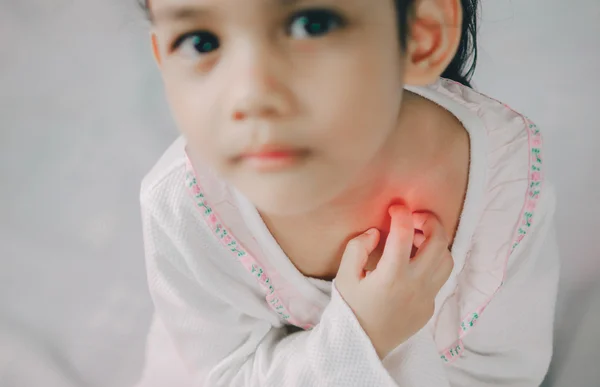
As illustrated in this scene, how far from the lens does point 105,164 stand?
972 millimetres

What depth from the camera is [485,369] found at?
72cm

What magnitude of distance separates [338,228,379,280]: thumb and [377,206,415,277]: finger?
2cm

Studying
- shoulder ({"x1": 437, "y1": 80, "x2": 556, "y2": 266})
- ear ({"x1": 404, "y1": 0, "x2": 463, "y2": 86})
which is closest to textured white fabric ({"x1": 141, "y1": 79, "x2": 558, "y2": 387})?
shoulder ({"x1": 437, "y1": 80, "x2": 556, "y2": 266})

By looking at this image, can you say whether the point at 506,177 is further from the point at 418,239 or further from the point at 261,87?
the point at 261,87

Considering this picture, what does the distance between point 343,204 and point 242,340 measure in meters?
0.25

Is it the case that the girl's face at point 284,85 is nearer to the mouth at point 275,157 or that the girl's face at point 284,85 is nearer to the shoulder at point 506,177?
the mouth at point 275,157

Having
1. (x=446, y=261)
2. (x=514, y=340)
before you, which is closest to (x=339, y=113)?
(x=446, y=261)

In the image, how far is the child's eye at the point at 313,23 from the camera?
13.6 inches

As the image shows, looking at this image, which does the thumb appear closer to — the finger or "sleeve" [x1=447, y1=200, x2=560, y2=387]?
the finger

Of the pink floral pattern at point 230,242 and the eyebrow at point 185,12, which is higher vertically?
the eyebrow at point 185,12

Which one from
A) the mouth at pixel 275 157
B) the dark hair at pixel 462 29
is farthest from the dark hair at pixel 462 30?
the mouth at pixel 275 157

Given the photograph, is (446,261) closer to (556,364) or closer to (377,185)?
(377,185)

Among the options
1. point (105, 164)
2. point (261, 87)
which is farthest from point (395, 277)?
point (105, 164)

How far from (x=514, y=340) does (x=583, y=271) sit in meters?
0.21
